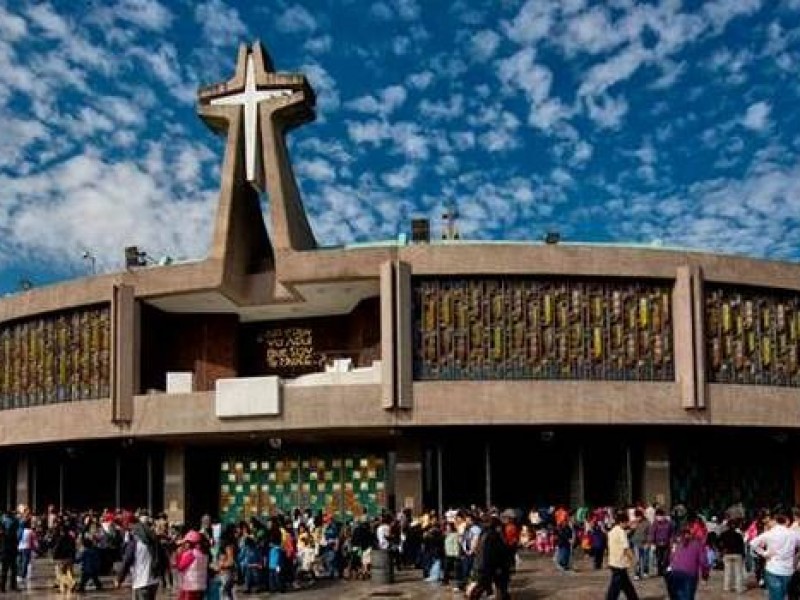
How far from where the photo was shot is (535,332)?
123 feet

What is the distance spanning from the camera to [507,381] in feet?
121

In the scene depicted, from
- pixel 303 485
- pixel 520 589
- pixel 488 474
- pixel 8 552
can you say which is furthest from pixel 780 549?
pixel 303 485

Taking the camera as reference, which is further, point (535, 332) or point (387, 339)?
point (535, 332)

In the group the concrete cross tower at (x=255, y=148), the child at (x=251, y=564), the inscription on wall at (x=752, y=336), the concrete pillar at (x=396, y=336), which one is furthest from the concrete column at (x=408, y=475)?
the child at (x=251, y=564)

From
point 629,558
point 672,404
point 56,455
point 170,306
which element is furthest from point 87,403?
point 629,558

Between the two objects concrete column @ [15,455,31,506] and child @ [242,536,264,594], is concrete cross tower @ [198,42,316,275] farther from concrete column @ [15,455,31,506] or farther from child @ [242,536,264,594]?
child @ [242,536,264,594]

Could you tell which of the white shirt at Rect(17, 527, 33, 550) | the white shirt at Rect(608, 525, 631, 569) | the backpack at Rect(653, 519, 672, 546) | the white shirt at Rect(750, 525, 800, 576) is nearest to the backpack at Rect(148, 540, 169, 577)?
the white shirt at Rect(608, 525, 631, 569)

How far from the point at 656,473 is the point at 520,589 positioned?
1642 cm

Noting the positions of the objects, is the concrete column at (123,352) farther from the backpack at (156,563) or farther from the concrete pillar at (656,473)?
the backpack at (156,563)

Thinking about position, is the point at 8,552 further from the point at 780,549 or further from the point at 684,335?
the point at 684,335

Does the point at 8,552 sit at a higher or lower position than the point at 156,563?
lower

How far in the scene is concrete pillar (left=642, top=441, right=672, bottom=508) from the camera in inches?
1550

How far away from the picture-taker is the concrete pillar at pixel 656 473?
129 feet

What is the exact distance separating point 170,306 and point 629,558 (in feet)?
85.2
